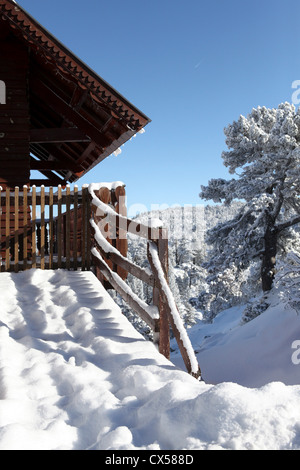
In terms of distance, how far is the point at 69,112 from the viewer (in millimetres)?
10516

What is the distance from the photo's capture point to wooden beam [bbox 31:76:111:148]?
1027 centimetres

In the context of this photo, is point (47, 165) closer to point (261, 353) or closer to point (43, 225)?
point (43, 225)

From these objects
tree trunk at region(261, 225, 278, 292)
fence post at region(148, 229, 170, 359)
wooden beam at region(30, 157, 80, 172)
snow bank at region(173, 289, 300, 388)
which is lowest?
snow bank at region(173, 289, 300, 388)

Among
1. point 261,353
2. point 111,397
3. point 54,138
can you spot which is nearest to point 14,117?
point 54,138

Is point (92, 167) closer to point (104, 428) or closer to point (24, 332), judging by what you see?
point (24, 332)

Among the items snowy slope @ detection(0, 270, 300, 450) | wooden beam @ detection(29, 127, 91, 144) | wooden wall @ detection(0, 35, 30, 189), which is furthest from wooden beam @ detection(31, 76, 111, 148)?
snowy slope @ detection(0, 270, 300, 450)

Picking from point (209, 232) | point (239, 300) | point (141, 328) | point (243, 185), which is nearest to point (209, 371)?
point (239, 300)

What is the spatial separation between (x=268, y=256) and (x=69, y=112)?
16170 millimetres

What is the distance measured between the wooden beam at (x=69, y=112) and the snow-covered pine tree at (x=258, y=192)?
43.0ft

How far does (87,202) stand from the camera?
8156mm

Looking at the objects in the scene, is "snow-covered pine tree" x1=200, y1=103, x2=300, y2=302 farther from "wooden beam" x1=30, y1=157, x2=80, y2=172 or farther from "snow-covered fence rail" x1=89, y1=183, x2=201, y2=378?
"snow-covered fence rail" x1=89, y1=183, x2=201, y2=378

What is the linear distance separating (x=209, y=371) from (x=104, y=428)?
16707 mm

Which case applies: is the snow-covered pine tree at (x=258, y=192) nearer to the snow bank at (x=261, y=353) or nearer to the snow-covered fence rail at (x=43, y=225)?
the snow bank at (x=261, y=353)

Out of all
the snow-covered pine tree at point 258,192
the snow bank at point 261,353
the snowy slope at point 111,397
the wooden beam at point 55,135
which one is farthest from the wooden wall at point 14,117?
the snow-covered pine tree at point 258,192
